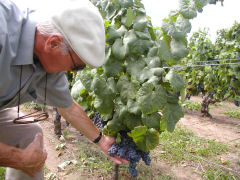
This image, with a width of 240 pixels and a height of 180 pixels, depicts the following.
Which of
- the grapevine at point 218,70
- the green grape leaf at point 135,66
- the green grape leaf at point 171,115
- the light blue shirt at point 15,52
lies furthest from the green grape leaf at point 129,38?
the grapevine at point 218,70

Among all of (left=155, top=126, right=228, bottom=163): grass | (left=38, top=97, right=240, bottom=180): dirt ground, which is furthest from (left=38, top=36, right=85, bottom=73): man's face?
(left=155, top=126, right=228, bottom=163): grass

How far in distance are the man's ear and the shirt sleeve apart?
1.24ft

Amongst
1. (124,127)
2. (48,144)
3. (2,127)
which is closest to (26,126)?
(2,127)

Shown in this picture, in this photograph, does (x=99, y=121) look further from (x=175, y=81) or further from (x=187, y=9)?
(x=187, y=9)

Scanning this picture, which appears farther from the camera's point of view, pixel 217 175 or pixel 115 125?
pixel 217 175

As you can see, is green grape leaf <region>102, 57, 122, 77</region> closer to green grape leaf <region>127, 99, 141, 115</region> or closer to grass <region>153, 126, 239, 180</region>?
green grape leaf <region>127, 99, 141, 115</region>

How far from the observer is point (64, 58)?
118 cm

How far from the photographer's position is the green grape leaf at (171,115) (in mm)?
1391

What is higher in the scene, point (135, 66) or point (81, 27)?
point (81, 27)

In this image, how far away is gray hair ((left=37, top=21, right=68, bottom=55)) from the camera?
1.12 m

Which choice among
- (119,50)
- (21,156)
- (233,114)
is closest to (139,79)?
(119,50)

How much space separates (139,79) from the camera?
145 cm

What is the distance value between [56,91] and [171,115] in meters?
0.87

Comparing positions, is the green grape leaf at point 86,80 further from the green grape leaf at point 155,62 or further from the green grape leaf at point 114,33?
the green grape leaf at point 155,62
